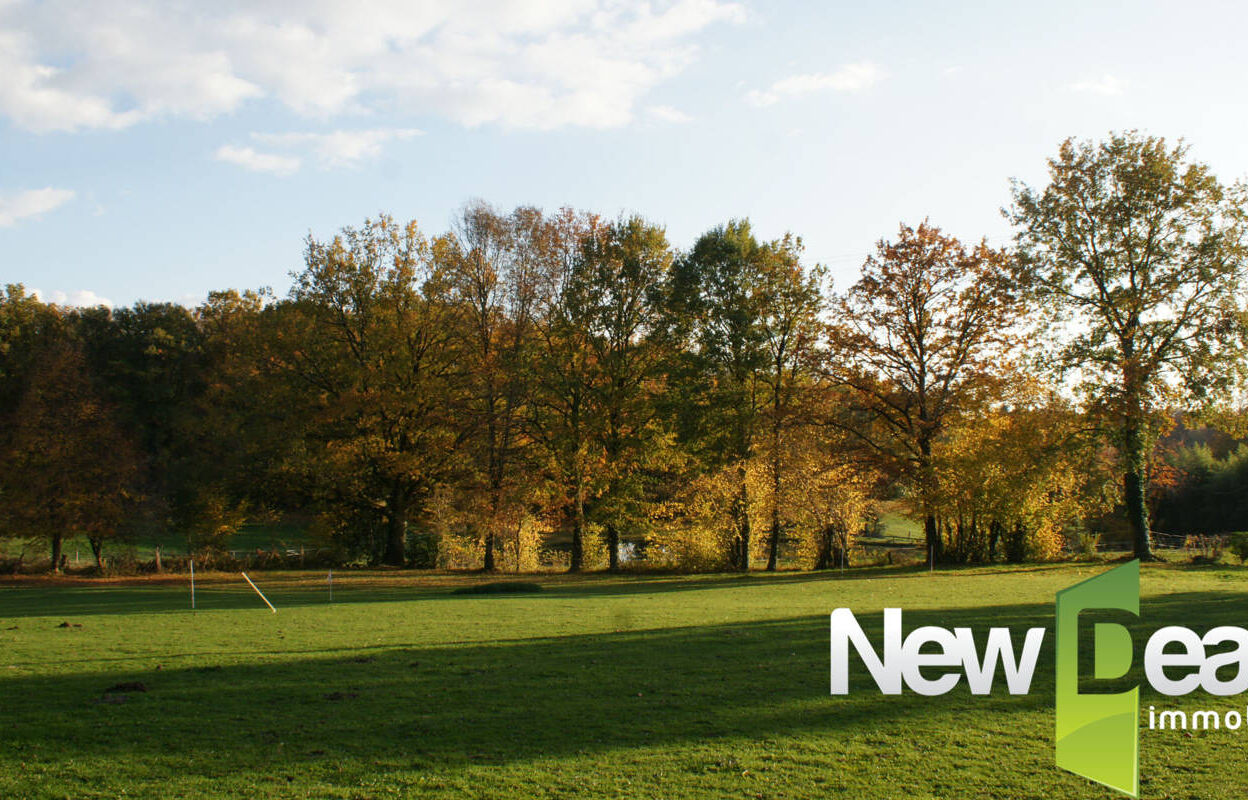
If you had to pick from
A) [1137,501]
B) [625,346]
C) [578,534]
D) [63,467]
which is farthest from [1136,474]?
[63,467]

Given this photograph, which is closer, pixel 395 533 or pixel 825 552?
pixel 825 552

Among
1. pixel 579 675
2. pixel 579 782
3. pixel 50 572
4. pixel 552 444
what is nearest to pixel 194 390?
pixel 50 572

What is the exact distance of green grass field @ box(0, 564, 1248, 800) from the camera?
7.48 meters

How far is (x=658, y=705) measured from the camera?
10.1 m

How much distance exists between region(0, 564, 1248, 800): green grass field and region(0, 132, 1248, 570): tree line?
1685cm

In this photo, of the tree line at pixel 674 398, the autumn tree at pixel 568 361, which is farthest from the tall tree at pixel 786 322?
the autumn tree at pixel 568 361

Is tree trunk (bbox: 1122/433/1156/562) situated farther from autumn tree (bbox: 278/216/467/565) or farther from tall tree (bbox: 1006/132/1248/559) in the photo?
autumn tree (bbox: 278/216/467/565)

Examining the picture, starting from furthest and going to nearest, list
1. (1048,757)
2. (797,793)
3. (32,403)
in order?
(32,403) → (1048,757) → (797,793)

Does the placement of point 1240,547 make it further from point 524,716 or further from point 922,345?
point 524,716

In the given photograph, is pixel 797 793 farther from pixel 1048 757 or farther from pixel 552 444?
pixel 552 444

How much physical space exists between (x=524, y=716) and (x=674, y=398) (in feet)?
94.2

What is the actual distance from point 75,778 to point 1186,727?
11.3 m

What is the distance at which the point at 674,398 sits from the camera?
124 feet

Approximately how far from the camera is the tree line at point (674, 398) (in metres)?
33.6
